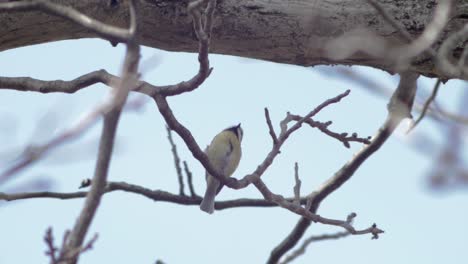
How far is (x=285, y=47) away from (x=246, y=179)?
595 mm

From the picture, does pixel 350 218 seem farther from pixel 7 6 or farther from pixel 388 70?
pixel 7 6

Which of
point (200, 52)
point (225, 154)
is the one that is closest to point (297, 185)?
point (200, 52)

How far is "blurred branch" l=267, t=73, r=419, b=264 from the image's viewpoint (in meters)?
3.38

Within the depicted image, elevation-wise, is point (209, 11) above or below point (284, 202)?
above

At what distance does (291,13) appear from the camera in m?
3.24

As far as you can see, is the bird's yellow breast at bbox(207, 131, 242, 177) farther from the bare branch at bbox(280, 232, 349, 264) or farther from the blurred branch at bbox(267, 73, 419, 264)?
the bare branch at bbox(280, 232, 349, 264)

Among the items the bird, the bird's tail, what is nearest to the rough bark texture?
the bird's tail

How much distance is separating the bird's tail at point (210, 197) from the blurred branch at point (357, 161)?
2.45 ft

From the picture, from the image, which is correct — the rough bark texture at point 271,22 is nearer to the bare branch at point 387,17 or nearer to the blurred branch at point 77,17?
the bare branch at point 387,17

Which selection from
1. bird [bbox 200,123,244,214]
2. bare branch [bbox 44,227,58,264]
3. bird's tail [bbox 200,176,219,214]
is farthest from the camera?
bird [bbox 200,123,244,214]

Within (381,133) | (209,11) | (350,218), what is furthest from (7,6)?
(381,133)

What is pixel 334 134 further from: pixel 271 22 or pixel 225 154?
pixel 225 154

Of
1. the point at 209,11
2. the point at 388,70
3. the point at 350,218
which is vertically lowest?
the point at 350,218

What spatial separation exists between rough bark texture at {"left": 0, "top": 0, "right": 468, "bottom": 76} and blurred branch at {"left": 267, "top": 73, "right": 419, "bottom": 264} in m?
0.12
